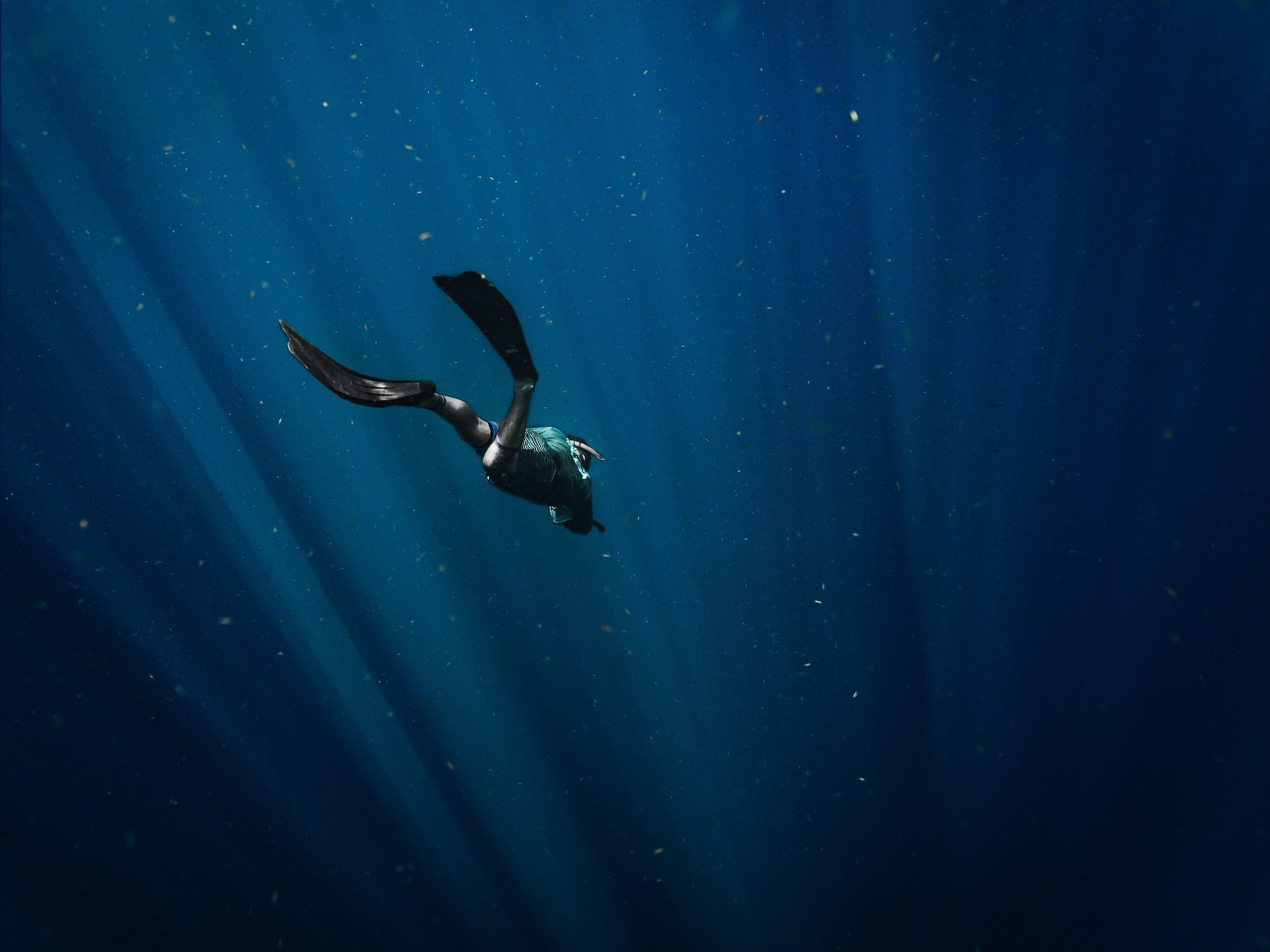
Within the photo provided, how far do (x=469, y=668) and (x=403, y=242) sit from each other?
25.4 inches

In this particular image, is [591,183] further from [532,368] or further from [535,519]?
[535,519]

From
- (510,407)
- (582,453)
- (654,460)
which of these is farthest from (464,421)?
(654,460)

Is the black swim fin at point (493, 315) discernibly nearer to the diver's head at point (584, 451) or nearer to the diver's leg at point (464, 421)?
the diver's leg at point (464, 421)

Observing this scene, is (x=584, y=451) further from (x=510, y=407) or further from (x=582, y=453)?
(x=510, y=407)

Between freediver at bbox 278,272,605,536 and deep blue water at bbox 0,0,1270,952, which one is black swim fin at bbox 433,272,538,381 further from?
deep blue water at bbox 0,0,1270,952

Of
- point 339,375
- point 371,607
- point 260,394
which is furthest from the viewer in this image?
point 371,607

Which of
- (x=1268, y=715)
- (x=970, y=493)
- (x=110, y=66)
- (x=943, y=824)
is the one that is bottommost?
(x=943, y=824)

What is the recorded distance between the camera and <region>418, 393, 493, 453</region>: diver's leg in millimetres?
604

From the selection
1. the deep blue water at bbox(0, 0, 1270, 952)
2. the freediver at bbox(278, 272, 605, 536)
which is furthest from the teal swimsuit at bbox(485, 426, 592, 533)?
the deep blue water at bbox(0, 0, 1270, 952)

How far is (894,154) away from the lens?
0.82 m

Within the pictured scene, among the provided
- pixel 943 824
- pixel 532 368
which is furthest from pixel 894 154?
pixel 943 824

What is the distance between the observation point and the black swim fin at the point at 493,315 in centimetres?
53

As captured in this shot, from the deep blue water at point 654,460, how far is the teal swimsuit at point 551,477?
0.16 meters

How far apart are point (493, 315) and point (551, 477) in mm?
181
